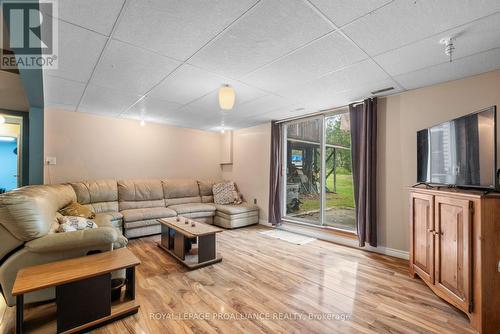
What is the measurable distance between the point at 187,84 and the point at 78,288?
2382 millimetres

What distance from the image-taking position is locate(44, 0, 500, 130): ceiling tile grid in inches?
60.7

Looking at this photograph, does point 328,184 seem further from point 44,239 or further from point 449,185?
point 44,239

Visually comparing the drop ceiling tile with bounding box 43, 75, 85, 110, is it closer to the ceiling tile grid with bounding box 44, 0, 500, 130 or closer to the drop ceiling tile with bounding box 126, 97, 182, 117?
the ceiling tile grid with bounding box 44, 0, 500, 130

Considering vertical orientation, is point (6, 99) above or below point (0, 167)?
above

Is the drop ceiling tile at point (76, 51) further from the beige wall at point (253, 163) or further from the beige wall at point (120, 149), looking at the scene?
the beige wall at point (253, 163)

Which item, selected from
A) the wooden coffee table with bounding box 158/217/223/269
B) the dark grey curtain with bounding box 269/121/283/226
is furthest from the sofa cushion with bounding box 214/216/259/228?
the wooden coffee table with bounding box 158/217/223/269

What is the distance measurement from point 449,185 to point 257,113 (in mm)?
3047

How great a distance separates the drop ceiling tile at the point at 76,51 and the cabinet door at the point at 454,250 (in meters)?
3.36

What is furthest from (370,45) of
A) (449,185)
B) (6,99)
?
(6,99)

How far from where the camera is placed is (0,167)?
575 cm

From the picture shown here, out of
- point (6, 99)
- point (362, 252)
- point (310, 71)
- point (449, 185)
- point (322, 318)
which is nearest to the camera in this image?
point (322, 318)

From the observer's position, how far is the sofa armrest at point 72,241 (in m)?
1.82

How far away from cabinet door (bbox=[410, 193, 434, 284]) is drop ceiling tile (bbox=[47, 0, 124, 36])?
320 cm

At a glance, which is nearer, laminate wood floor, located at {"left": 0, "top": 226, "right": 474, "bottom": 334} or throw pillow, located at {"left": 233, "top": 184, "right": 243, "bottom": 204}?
laminate wood floor, located at {"left": 0, "top": 226, "right": 474, "bottom": 334}
